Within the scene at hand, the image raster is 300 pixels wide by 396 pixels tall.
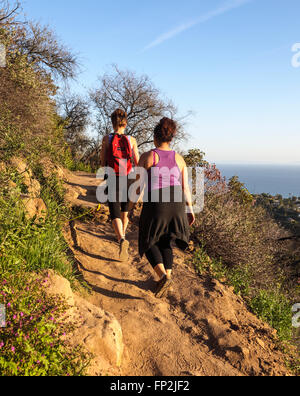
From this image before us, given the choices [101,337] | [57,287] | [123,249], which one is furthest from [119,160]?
[101,337]

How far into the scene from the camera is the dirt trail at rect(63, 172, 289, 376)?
109 inches

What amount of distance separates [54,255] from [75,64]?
36.5 ft

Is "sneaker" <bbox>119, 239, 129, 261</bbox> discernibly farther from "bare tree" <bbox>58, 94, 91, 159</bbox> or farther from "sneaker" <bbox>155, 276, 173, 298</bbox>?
"bare tree" <bbox>58, 94, 91, 159</bbox>

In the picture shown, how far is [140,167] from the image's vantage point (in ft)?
10.7

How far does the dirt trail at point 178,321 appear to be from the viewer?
2.77 metres

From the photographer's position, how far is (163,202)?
3.20 m

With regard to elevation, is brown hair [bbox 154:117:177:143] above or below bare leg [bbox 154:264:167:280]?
above

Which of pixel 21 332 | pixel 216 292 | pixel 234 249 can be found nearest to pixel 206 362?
pixel 216 292

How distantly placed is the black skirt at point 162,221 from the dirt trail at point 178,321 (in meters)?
0.80

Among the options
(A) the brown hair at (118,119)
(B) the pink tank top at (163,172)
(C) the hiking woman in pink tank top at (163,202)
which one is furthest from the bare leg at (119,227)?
(A) the brown hair at (118,119)

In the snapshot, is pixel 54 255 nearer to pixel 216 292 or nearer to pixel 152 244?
pixel 152 244

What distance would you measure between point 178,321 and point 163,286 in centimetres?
47

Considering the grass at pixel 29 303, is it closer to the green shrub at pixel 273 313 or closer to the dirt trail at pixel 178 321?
the dirt trail at pixel 178 321

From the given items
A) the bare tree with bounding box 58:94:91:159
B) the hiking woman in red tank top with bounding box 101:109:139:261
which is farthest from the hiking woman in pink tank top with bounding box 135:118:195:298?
the bare tree with bounding box 58:94:91:159
